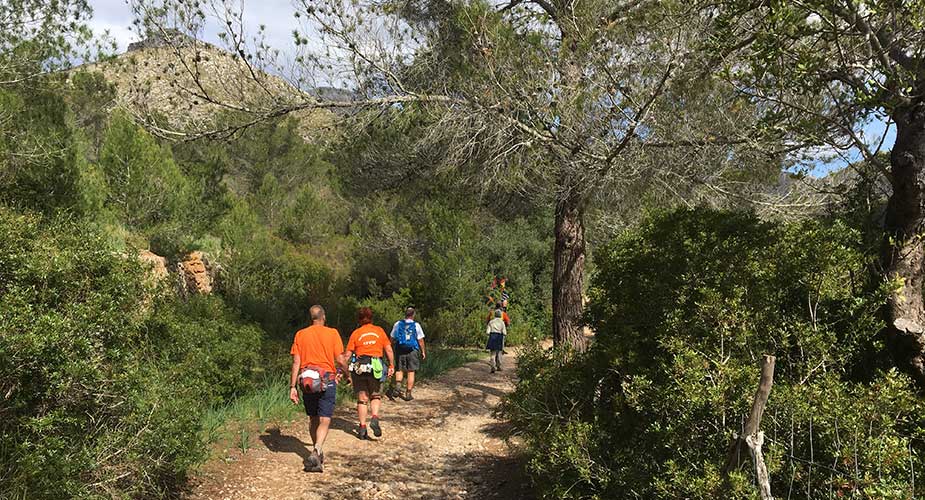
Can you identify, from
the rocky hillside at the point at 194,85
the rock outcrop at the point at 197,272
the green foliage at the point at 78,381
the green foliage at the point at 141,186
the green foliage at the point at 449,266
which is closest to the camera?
the green foliage at the point at 78,381

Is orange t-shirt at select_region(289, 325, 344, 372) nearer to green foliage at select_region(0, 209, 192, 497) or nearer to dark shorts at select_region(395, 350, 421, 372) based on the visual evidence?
green foliage at select_region(0, 209, 192, 497)

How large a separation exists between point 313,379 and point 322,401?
27 centimetres

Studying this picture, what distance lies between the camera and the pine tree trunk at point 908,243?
395 cm

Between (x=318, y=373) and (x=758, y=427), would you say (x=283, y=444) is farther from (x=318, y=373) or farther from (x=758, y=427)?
(x=758, y=427)

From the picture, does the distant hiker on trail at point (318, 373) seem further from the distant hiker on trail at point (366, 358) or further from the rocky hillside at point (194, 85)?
the rocky hillside at point (194, 85)

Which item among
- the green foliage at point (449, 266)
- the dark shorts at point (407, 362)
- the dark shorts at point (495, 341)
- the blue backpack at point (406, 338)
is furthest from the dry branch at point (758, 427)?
the green foliage at point (449, 266)

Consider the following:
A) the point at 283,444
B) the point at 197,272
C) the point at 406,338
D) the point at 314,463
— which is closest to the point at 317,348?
the point at 314,463

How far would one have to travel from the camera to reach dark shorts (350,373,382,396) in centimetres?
690

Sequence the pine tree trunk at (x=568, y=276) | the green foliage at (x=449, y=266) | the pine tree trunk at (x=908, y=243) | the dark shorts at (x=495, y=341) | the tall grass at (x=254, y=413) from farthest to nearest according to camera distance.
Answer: the green foliage at (x=449, y=266) < the dark shorts at (x=495, y=341) < the pine tree trunk at (x=568, y=276) < the tall grass at (x=254, y=413) < the pine tree trunk at (x=908, y=243)

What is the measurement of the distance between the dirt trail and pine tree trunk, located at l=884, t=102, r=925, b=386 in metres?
3.15

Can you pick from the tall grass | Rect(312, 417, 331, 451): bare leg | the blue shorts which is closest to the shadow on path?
the tall grass

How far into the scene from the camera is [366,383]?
6.96 metres

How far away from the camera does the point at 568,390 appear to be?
197 inches

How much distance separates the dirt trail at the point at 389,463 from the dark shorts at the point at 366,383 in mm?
586
